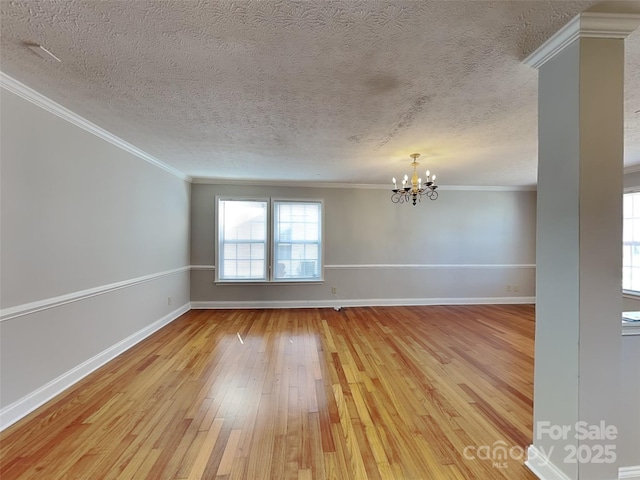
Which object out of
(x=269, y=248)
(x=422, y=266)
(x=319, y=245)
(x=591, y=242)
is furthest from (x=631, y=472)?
(x=269, y=248)

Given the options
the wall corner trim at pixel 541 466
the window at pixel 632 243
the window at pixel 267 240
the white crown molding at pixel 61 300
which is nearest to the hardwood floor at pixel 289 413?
the wall corner trim at pixel 541 466

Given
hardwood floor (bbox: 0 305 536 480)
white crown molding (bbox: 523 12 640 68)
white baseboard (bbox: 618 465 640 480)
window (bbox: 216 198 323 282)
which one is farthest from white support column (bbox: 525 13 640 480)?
window (bbox: 216 198 323 282)

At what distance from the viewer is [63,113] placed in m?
2.27

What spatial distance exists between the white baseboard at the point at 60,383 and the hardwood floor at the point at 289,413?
3.3 inches

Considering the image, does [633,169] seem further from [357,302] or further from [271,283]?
[271,283]

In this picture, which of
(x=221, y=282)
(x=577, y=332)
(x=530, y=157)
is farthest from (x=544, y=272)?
(x=221, y=282)

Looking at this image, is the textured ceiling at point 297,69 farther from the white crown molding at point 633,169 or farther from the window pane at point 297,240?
the window pane at point 297,240

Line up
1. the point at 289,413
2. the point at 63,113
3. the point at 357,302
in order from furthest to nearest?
the point at 357,302 < the point at 63,113 < the point at 289,413

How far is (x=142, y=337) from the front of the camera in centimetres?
353

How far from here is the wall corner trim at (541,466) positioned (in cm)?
142

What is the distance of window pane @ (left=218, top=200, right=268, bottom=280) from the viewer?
5.18 meters

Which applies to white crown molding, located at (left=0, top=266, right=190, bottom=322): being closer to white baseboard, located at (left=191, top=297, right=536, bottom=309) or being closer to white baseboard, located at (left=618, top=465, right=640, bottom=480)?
white baseboard, located at (left=191, top=297, right=536, bottom=309)

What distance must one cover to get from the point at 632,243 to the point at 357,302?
14.8 feet

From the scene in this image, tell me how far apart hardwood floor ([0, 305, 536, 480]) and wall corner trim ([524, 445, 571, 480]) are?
0.06 metres
